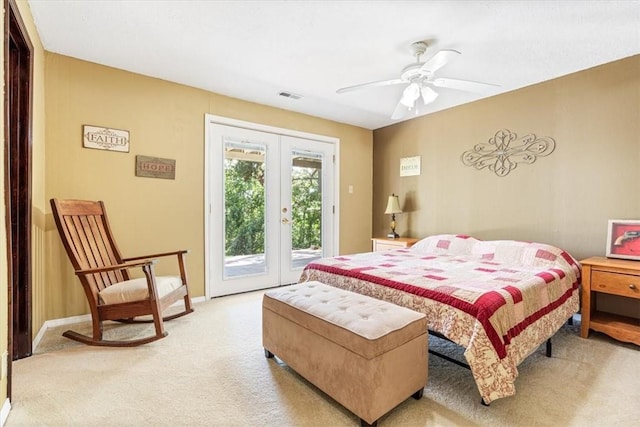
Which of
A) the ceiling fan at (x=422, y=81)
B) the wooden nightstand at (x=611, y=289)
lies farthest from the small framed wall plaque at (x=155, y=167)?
the wooden nightstand at (x=611, y=289)

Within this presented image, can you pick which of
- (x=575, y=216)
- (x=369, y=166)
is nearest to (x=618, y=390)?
(x=575, y=216)

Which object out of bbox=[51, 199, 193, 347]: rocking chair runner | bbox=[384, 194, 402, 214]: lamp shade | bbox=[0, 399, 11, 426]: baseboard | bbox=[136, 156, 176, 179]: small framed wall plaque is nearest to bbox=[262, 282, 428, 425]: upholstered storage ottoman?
bbox=[51, 199, 193, 347]: rocking chair runner

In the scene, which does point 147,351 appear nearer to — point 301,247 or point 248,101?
point 301,247

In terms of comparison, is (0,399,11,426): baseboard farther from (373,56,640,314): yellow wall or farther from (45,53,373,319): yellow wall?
(373,56,640,314): yellow wall

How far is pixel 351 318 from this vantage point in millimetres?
1657

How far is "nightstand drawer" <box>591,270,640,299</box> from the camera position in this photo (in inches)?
91.6

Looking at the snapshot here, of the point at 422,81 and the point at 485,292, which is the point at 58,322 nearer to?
the point at 485,292

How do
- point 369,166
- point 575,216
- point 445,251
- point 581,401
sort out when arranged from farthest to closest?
point 369,166
point 445,251
point 575,216
point 581,401

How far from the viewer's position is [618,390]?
183cm

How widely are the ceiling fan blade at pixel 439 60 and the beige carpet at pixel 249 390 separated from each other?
2.06m

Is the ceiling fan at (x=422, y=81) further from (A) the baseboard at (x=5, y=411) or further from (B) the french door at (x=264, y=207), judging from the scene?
(A) the baseboard at (x=5, y=411)

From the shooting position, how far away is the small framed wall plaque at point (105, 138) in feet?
9.54

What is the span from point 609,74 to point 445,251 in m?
2.13

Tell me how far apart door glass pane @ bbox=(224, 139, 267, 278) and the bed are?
138 centimetres
